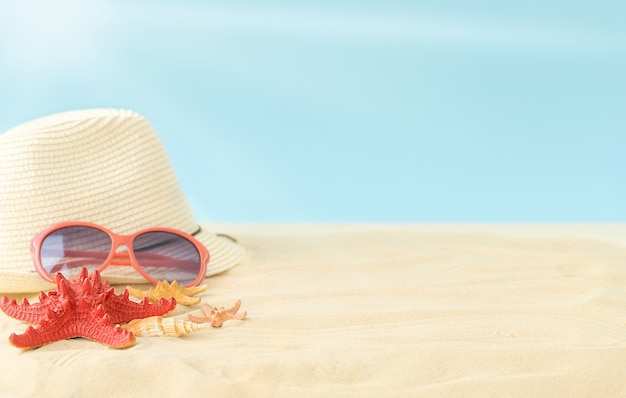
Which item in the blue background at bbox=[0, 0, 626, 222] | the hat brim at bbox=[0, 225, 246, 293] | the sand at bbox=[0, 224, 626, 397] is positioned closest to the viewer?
the sand at bbox=[0, 224, 626, 397]

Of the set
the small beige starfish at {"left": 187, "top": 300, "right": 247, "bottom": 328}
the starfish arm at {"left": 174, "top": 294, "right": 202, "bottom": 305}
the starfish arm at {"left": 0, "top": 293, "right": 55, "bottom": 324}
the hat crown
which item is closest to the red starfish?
the starfish arm at {"left": 0, "top": 293, "right": 55, "bottom": 324}

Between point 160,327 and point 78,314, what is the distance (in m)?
0.18

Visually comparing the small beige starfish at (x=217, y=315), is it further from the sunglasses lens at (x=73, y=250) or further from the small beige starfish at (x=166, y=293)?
the sunglasses lens at (x=73, y=250)

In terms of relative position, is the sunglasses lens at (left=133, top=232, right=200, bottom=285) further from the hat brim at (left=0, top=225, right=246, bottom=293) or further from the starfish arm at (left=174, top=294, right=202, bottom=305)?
the starfish arm at (left=174, top=294, right=202, bottom=305)

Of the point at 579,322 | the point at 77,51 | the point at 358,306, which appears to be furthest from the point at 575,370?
the point at 77,51

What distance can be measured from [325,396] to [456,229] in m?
1.91

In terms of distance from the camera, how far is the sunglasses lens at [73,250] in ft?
7.02

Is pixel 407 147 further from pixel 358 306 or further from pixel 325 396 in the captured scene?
pixel 325 396

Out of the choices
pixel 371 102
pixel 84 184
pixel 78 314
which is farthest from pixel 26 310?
pixel 371 102

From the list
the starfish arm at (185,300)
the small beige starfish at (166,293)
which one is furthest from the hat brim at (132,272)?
the starfish arm at (185,300)

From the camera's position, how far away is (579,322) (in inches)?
70.3

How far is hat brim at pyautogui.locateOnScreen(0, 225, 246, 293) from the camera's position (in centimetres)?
212

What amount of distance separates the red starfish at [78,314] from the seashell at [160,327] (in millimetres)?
45

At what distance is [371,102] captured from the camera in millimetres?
4992
